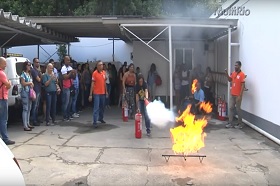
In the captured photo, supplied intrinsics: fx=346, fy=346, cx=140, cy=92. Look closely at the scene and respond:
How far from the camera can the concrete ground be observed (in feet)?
17.9

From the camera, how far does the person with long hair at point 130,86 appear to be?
10.3 metres

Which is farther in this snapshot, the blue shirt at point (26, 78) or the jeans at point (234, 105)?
the jeans at point (234, 105)

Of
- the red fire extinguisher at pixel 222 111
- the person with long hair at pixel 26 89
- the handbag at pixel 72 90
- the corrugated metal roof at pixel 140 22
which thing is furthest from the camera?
the red fire extinguisher at pixel 222 111

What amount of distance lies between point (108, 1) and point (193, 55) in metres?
8.29

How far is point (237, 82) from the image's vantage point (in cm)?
945

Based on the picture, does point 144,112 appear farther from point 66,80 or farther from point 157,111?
point 66,80

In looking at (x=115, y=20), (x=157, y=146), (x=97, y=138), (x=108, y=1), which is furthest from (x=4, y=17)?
(x=108, y=1)

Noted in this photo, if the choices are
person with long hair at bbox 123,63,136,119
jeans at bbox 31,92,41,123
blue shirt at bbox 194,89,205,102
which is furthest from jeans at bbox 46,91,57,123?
blue shirt at bbox 194,89,205,102

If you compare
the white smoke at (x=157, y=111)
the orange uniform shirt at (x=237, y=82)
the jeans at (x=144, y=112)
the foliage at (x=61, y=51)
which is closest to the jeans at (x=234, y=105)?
the orange uniform shirt at (x=237, y=82)

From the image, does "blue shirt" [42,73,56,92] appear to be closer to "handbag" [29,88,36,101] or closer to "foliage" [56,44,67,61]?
"handbag" [29,88,36,101]

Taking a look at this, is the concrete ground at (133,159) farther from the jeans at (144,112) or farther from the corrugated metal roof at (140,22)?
the corrugated metal roof at (140,22)

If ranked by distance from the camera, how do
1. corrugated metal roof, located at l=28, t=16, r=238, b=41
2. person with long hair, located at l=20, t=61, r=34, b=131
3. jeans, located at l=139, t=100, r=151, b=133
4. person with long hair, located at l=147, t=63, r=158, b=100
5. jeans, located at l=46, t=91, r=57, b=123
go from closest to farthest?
jeans, located at l=139, t=100, r=151, b=133 → person with long hair, located at l=20, t=61, r=34, b=131 → jeans, located at l=46, t=91, r=57, b=123 → corrugated metal roof, located at l=28, t=16, r=238, b=41 → person with long hair, located at l=147, t=63, r=158, b=100

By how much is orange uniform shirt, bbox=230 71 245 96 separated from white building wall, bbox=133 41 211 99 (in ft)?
15.2

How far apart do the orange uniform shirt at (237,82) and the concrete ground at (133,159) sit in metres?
1.06
